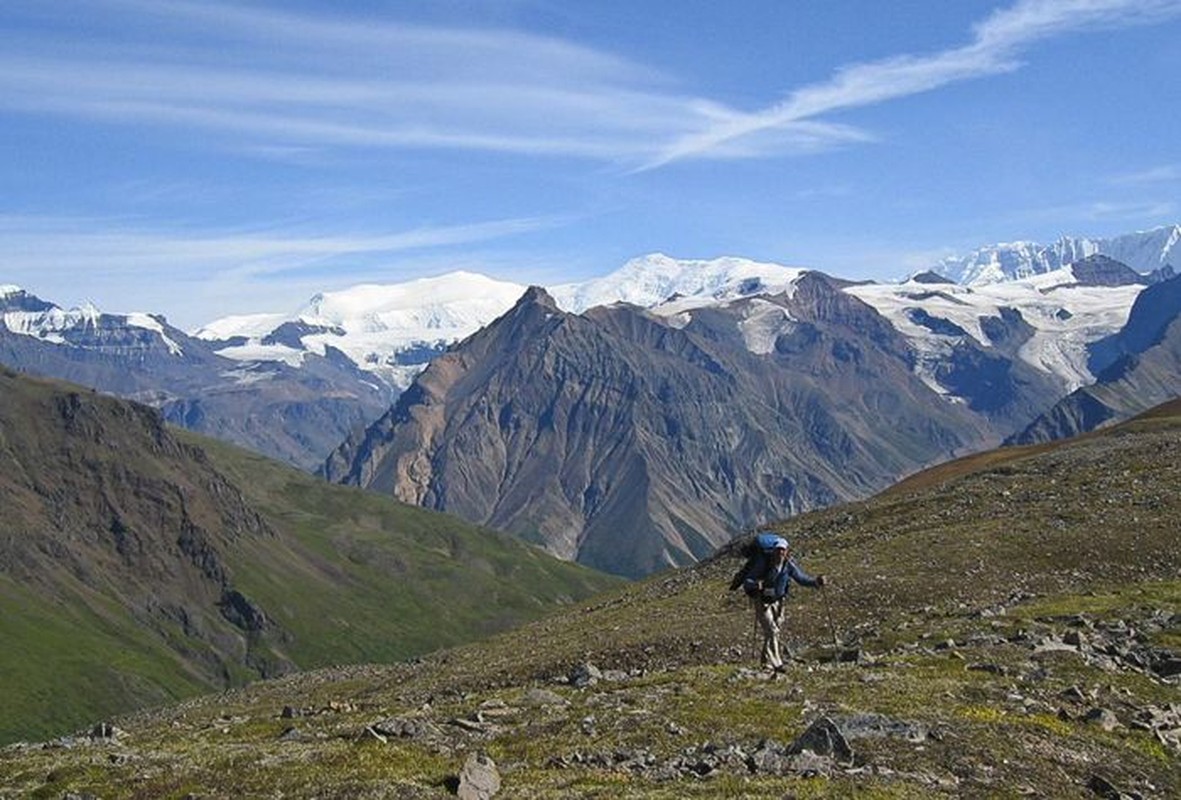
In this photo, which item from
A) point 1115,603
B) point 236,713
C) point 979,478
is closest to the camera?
point 1115,603

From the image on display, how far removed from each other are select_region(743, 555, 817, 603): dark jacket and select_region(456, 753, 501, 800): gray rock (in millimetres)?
14946

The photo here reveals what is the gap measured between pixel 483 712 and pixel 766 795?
12679mm

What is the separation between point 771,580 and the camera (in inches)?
1500

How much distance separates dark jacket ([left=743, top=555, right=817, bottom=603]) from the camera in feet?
125

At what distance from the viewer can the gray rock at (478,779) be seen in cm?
2338

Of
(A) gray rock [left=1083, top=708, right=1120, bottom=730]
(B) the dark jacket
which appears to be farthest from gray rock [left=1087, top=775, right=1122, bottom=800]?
(B) the dark jacket

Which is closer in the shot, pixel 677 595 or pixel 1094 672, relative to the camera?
pixel 1094 672

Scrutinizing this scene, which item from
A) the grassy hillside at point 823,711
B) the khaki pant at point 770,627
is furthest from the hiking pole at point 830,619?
the khaki pant at point 770,627

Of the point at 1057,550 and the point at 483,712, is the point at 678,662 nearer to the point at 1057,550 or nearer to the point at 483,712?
the point at 483,712

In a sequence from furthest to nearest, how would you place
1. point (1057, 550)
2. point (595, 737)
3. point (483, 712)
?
1. point (1057, 550)
2. point (483, 712)
3. point (595, 737)

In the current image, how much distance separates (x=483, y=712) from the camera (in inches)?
1325

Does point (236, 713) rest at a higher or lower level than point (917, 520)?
lower

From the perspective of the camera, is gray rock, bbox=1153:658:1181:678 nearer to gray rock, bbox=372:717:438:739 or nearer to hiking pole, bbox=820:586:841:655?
hiking pole, bbox=820:586:841:655

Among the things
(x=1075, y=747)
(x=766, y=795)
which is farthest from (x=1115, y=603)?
(x=766, y=795)
